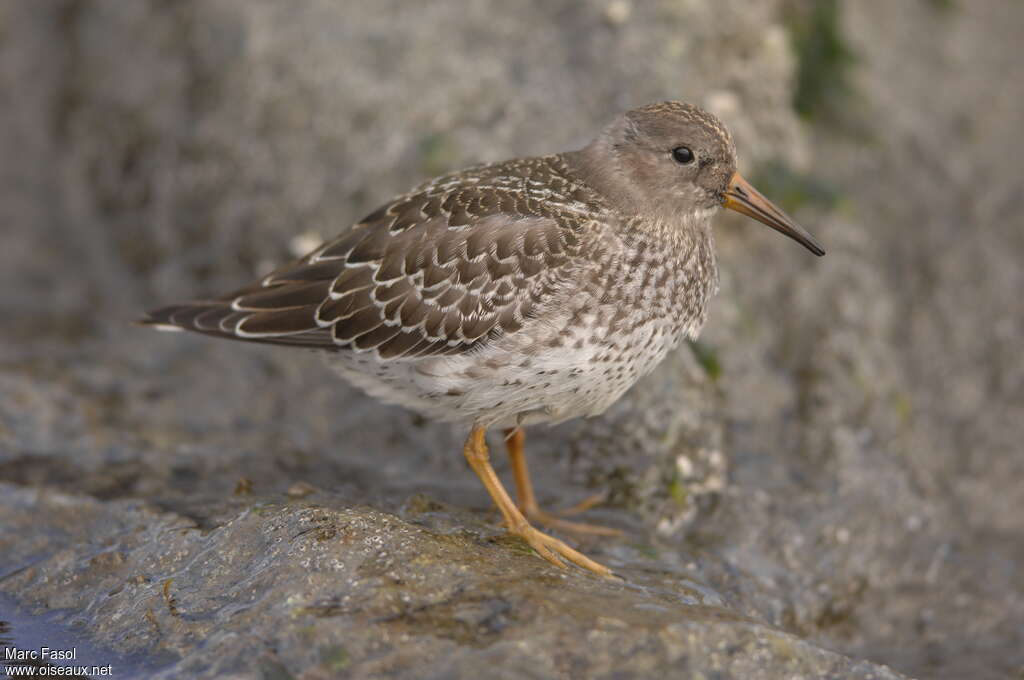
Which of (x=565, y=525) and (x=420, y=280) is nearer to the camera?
(x=420, y=280)

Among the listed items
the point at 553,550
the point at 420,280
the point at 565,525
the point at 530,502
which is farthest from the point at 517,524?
the point at 420,280

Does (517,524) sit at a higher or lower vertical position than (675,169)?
lower

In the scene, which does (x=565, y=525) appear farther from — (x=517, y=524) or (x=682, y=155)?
(x=682, y=155)

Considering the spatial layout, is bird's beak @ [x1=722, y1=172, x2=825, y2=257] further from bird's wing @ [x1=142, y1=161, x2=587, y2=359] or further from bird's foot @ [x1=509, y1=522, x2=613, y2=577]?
bird's foot @ [x1=509, y1=522, x2=613, y2=577]

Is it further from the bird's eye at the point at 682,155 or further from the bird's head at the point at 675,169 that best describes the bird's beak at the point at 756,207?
the bird's eye at the point at 682,155

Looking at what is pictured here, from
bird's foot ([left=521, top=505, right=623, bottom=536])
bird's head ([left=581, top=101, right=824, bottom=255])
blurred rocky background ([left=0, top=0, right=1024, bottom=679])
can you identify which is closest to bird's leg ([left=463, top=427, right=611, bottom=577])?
blurred rocky background ([left=0, top=0, right=1024, bottom=679])

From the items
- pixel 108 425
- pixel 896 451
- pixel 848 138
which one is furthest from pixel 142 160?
pixel 896 451

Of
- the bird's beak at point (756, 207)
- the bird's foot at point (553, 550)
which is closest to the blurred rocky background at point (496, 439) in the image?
the bird's foot at point (553, 550)
